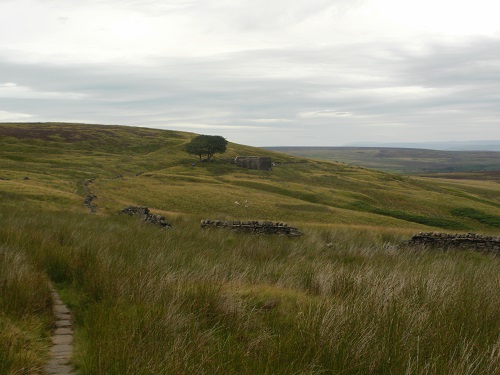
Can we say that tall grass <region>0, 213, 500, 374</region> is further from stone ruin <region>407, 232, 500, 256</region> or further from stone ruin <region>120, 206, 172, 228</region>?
stone ruin <region>407, 232, 500, 256</region>

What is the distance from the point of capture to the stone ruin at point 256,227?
19.2 metres

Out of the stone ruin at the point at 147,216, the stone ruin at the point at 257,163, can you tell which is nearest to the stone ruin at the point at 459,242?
the stone ruin at the point at 147,216

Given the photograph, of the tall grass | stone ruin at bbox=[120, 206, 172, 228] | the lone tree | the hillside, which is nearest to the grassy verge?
the tall grass

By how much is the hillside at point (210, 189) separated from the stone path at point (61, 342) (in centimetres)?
2054

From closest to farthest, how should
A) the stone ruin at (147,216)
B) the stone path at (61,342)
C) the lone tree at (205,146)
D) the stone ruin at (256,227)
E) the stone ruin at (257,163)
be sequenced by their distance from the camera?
1. the stone path at (61,342)
2. the stone ruin at (256,227)
3. the stone ruin at (147,216)
4. the stone ruin at (257,163)
5. the lone tree at (205,146)

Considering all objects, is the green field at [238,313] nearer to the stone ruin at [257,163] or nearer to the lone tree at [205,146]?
the stone ruin at [257,163]

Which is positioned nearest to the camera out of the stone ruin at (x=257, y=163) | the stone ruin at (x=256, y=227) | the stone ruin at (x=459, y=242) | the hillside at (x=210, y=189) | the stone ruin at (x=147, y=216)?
the stone ruin at (x=459, y=242)

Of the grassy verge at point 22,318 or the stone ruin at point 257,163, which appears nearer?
the grassy verge at point 22,318

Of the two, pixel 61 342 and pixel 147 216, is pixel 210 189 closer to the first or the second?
pixel 147 216

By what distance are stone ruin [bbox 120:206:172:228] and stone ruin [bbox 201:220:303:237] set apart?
1.90 m

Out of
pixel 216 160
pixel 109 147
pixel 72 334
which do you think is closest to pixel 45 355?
pixel 72 334

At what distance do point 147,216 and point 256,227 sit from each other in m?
6.81

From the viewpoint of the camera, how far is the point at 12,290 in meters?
5.32

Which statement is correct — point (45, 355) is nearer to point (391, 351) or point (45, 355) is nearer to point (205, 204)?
point (391, 351)
